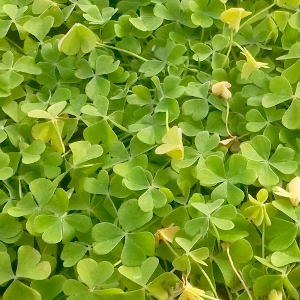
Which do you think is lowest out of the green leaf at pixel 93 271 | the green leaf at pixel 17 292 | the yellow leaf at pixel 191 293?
the green leaf at pixel 17 292

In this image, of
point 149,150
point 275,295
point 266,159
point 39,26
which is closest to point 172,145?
point 149,150

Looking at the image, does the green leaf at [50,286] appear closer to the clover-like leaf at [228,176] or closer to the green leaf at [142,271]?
the green leaf at [142,271]

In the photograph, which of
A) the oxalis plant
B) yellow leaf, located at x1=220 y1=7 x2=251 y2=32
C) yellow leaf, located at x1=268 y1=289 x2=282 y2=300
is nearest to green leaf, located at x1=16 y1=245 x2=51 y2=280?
the oxalis plant

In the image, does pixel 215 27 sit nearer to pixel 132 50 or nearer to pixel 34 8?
pixel 132 50

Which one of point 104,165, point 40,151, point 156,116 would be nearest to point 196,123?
point 156,116

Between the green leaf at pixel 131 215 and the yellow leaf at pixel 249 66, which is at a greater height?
the yellow leaf at pixel 249 66

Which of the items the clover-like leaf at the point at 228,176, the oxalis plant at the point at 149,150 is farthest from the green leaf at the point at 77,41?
the clover-like leaf at the point at 228,176
